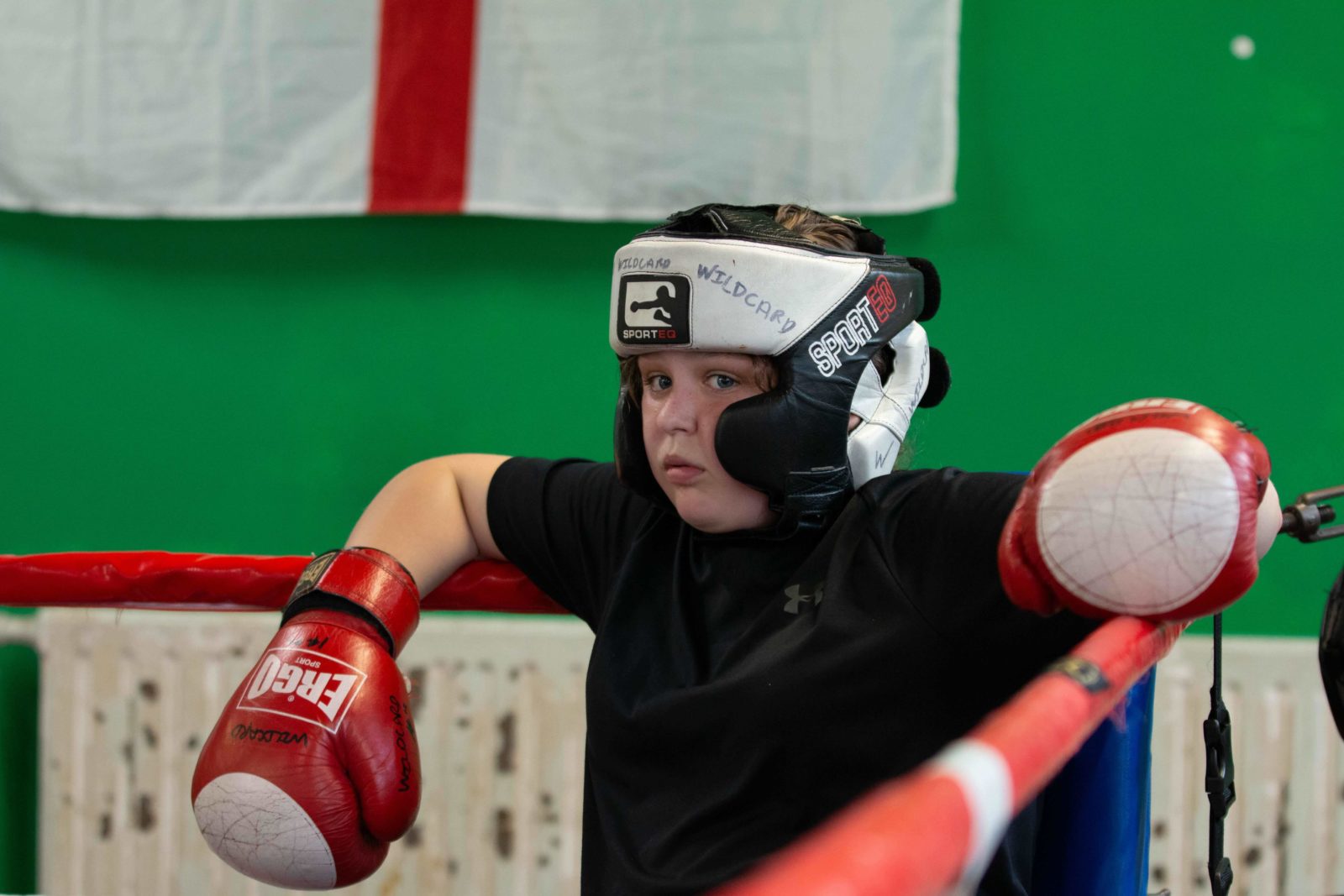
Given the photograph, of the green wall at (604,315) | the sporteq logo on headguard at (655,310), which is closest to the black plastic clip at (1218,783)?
the sporteq logo on headguard at (655,310)

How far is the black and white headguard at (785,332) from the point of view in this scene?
99 cm

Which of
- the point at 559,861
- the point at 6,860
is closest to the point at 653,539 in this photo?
the point at 559,861

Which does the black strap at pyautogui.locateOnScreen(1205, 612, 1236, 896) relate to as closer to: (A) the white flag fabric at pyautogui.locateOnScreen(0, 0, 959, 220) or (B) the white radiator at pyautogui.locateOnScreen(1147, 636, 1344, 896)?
(B) the white radiator at pyautogui.locateOnScreen(1147, 636, 1344, 896)

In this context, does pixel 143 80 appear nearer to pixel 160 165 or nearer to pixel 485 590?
pixel 160 165

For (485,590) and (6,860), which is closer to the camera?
(485,590)

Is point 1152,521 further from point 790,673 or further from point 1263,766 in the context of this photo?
point 1263,766

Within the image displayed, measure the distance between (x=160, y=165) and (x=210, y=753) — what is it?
1.39 meters

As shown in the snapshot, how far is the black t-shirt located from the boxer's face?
44 millimetres

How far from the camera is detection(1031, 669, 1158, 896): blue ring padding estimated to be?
992 millimetres

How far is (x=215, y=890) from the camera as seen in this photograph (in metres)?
2.05

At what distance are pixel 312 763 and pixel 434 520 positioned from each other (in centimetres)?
30

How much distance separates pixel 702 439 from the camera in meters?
1.02

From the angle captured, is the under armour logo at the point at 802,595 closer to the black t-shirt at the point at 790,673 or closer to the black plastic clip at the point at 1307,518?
the black t-shirt at the point at 790,673

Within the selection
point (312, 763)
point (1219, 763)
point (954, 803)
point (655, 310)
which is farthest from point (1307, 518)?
point (312, 763)
